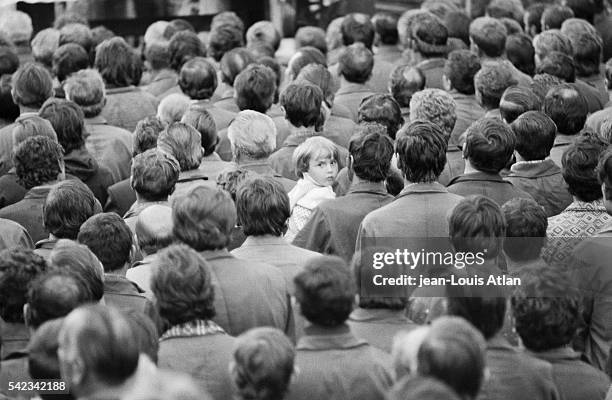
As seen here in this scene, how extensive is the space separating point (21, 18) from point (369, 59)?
3528 millimetres

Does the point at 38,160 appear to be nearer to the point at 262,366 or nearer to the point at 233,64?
the point at 262,366

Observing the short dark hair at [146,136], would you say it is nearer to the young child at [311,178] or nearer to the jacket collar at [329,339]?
the young child at [311,178]

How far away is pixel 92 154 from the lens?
873 centimetres

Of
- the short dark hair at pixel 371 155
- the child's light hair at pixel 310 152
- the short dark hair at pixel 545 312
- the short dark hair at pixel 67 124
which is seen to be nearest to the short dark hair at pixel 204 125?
the short dark hair at pixel 67 124

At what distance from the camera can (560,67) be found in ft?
32.1

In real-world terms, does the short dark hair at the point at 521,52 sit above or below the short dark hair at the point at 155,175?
above

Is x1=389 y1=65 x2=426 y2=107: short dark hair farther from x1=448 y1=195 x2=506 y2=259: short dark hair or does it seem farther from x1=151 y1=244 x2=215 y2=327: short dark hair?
x1=151 y1=244 x2=215 y2=327: short dark hair

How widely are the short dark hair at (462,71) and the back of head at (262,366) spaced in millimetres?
5516

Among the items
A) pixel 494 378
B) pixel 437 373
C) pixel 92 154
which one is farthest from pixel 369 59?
pixel 437 373

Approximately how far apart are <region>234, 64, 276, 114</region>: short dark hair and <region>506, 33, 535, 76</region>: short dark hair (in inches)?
108

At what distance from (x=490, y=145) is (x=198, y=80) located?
3143 mm

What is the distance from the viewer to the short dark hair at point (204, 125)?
25.5 feet

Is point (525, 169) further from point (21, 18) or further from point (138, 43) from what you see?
point (138, 43)

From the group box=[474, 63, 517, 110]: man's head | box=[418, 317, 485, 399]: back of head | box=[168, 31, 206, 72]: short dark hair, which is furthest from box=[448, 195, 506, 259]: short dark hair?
box=[168, 31, 206, 72]: short dark hair
